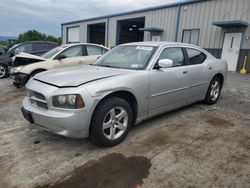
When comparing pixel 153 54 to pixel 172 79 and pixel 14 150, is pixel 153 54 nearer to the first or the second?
pixel 172 79

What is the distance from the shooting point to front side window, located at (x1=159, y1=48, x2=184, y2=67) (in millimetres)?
3691

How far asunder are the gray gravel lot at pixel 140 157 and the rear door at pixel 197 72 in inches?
25.8

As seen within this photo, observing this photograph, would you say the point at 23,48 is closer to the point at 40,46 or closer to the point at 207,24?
the point at 40,46

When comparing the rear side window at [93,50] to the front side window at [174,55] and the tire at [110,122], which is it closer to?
the front side window at [174,55]

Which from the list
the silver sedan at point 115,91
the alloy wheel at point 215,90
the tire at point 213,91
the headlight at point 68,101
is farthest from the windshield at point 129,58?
the alloy wheel at point 215,90

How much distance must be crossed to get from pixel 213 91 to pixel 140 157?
10.3 feet

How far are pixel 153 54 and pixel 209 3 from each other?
465 inches

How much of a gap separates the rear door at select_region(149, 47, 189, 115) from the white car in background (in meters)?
3.77

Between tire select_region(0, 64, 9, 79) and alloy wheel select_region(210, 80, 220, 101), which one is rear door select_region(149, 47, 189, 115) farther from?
tire select_region(0, 64, 9, 79)

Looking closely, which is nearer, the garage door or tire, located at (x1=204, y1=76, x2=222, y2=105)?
tire, located at (x1=204, y1=76, x2=222, y2=105)

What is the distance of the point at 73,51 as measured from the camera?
6883 millimetres

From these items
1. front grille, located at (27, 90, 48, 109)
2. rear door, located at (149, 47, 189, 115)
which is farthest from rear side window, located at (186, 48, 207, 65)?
front grille, located at (27, 90, 48, 109)

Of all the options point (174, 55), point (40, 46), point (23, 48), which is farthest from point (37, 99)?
point (23, 48)

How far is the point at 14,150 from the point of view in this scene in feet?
9.25
